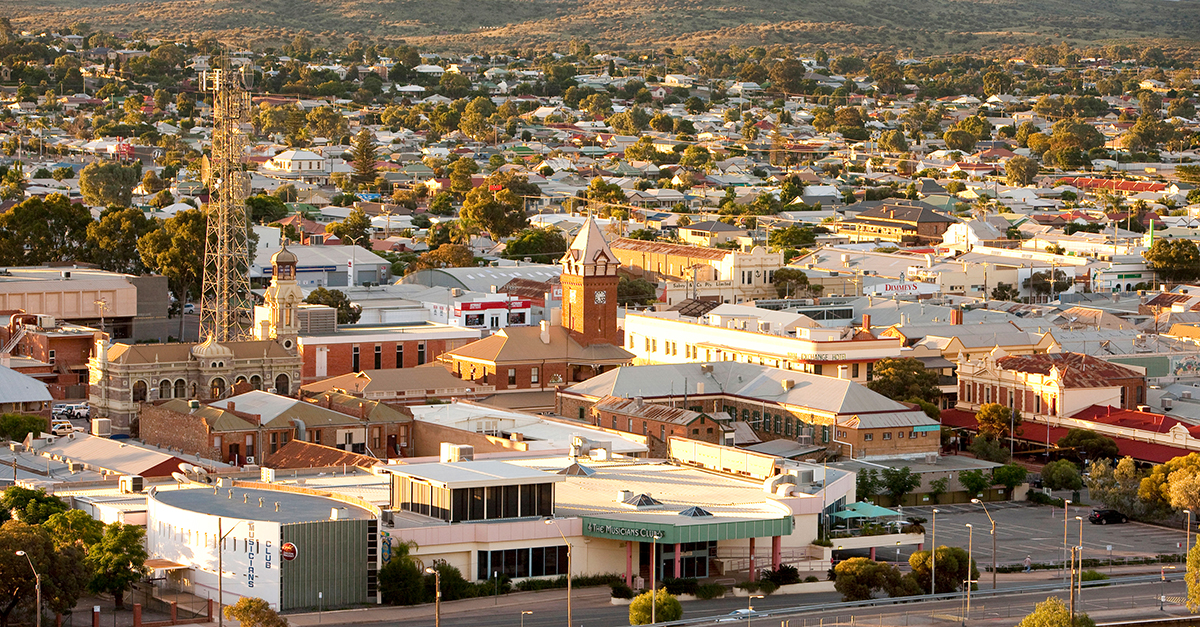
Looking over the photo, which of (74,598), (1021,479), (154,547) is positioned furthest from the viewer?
(1021,479)

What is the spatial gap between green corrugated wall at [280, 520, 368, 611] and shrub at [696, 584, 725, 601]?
9092 mm

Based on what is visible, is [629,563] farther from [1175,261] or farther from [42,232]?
[1175,261]

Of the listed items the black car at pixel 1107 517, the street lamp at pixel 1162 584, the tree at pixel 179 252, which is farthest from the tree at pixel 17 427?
the street lamp at pixel 1162 584

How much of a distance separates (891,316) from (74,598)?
64.9 meters

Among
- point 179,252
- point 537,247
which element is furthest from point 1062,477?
point 537,247

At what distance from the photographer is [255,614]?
56438 mm

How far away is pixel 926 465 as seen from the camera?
8581cm

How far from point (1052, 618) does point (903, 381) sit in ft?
131

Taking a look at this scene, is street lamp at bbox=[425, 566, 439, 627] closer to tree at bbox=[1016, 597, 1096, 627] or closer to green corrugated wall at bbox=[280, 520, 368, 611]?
green corrugated wall at bbox=[280, 520, 368, 611]

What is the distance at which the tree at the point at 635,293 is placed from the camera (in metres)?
134

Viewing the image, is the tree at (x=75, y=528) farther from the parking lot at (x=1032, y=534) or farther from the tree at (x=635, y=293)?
the tree at (x=635, y=293)

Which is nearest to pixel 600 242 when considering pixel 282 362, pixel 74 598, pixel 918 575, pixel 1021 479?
pixel 282 362

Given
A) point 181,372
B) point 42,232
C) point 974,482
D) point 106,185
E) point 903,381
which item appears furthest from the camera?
point 106,185

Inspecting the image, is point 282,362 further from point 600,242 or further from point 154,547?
point 154,547
